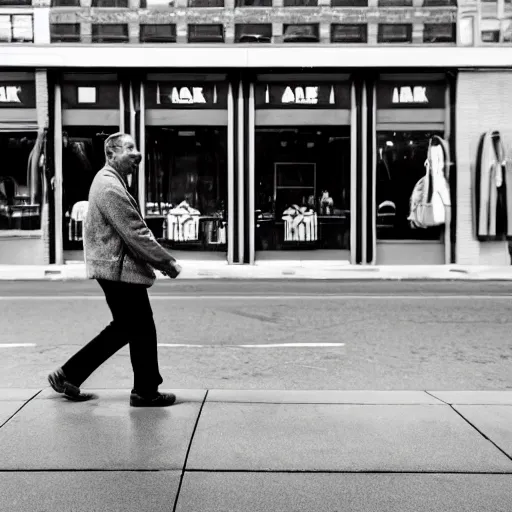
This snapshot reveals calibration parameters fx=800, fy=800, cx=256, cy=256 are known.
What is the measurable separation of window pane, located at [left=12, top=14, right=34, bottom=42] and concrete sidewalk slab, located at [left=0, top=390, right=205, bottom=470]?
12751 mm

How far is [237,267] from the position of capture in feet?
53.0

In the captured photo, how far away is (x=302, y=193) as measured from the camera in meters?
16.8

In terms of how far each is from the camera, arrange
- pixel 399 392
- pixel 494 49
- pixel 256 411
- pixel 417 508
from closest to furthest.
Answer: pixel 417 508
pixel 256 411
pixel 399 392
pixel 494 49

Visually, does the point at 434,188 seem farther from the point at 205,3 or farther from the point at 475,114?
the point at 205,3

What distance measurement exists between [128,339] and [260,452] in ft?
4.53

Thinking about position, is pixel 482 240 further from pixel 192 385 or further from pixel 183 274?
pixel 192 385

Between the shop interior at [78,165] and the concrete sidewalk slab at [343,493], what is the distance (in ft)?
43.3

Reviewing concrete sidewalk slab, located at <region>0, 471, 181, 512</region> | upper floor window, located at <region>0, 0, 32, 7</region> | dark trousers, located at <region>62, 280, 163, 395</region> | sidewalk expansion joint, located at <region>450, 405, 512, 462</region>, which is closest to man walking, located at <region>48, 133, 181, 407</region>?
dark trousers, located at <region>62, 280, 163, 395</region>

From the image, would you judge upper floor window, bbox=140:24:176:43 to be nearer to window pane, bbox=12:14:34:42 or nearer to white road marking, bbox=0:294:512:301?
window pane, bbox=12:14:34:42

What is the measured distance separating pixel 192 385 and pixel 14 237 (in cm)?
1151

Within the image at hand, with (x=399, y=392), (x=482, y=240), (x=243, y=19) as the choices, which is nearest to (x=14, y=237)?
(x=243, y=19)

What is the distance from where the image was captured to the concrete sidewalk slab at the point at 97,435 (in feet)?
13.6

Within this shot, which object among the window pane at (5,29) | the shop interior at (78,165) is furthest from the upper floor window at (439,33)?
the window pane at (5,29)

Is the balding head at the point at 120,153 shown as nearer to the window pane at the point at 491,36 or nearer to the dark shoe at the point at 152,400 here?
the dark shoe at the point at 152,400
